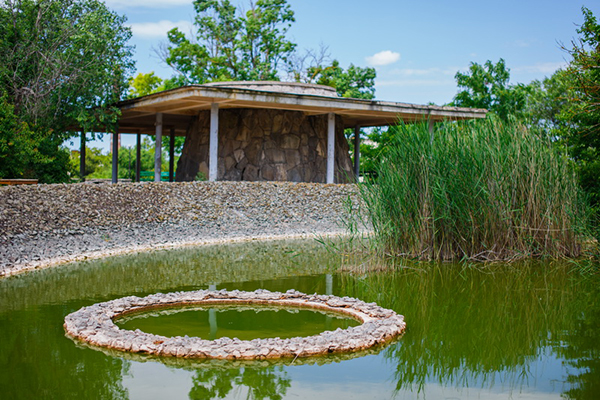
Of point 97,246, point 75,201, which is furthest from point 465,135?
point 75,201

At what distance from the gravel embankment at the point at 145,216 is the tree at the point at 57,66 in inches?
132

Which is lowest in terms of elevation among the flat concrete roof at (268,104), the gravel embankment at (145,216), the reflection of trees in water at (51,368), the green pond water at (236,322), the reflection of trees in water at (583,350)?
the reflection of trees in water at (51,368)

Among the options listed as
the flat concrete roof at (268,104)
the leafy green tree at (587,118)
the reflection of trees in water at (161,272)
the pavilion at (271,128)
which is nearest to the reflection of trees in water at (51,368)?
the reflection of trees in water at (161,272)

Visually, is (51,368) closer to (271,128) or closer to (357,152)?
(271,128)

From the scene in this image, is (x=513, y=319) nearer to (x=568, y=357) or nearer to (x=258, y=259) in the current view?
(x=568, y=357)

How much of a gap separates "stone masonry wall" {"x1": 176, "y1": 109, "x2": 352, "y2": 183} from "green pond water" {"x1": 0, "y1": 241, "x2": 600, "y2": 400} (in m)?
6.99

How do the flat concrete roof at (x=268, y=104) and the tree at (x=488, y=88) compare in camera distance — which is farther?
the tree at (x=488, y=88)

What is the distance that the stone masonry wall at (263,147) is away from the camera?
14.5m

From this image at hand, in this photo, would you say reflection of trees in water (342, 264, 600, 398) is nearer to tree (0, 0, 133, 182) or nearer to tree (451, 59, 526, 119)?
tree (0, 0, 133, 182)

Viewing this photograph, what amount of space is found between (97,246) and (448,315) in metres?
5.28

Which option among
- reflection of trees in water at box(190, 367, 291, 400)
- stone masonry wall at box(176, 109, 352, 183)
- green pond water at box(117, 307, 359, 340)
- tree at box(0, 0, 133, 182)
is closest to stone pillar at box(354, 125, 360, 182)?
stone masonry wall at box(176, 109, 352, 183)

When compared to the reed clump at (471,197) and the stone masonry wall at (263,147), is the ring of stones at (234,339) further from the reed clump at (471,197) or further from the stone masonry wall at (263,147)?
the stone masonry wall at (263,147)

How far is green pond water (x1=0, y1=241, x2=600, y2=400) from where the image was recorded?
328 centimetres

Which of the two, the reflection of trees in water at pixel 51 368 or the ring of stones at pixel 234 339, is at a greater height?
the ring of stones at pixel 234 339
